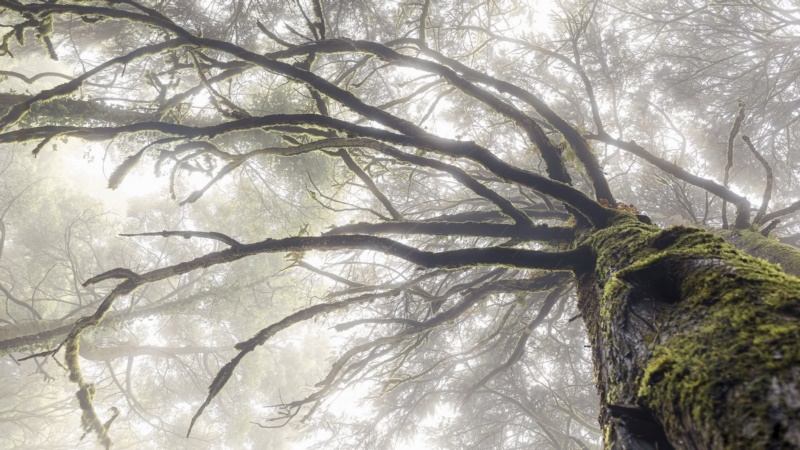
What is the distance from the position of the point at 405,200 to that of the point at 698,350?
307 inches

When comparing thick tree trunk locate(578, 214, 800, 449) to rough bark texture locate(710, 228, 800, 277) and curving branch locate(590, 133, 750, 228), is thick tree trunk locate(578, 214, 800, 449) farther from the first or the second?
curving branch locate(590, 133, 750, 228)

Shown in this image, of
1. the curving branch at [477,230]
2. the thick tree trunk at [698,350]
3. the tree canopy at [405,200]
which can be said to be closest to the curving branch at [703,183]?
the tree canopy at [405,200]

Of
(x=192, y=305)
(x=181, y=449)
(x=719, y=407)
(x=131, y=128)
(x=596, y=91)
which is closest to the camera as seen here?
(x=719, y=407)

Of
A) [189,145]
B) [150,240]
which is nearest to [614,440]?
[189,145]

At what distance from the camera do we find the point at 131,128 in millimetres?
2211

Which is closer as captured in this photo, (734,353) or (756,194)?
(734,353)

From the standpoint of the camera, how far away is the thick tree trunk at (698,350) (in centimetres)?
72

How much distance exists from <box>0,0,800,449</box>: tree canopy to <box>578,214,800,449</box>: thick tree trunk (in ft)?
0.04

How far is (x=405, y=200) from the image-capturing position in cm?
867

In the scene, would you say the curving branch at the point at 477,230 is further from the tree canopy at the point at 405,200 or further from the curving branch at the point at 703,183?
the curving branch at the point at 703,183

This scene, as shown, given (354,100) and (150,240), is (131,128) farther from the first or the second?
(150,240)

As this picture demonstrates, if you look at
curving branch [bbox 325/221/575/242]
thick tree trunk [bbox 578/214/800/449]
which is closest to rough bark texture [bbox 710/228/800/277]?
curving branch [bbox 325/221/575/242]

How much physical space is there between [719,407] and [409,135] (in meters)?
1.84

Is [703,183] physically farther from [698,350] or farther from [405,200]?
[405,200]
